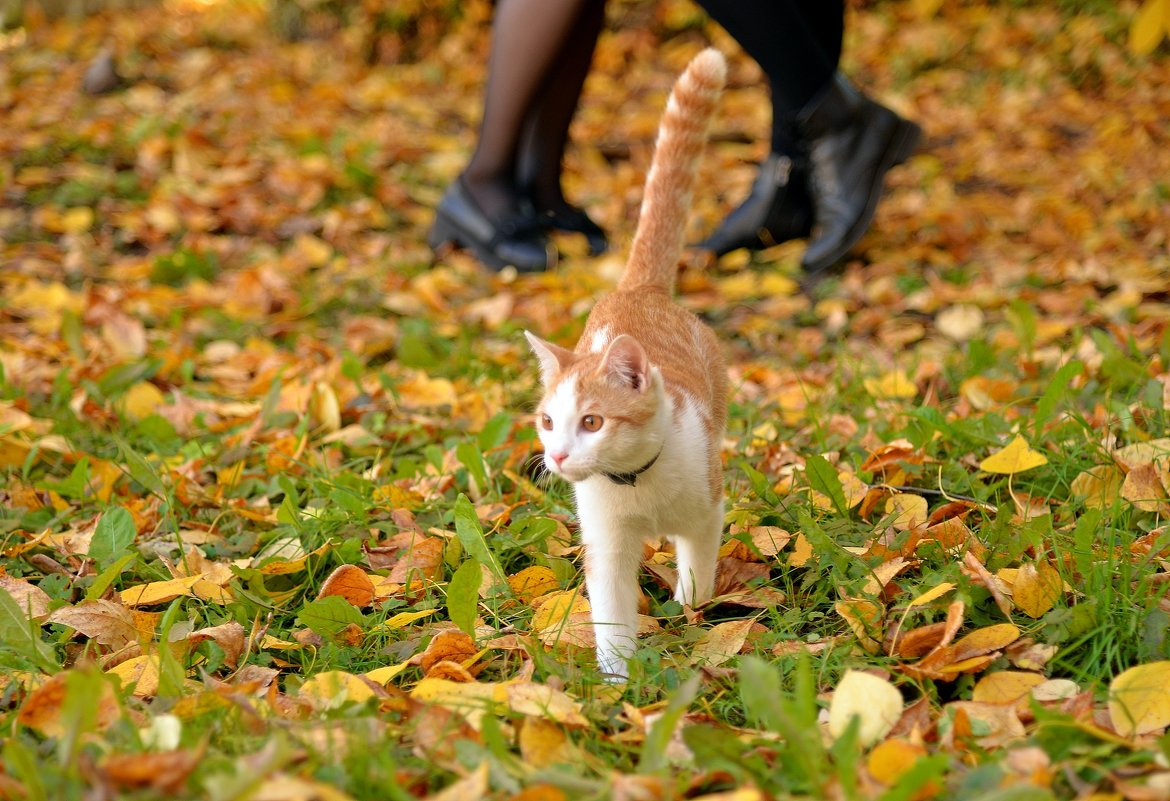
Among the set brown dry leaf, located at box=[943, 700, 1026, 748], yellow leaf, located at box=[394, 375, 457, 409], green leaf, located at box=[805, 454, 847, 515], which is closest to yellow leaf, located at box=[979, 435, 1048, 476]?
green leaf, located at box=[805, 454, 847, 515]

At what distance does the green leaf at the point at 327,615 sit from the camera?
1.81m

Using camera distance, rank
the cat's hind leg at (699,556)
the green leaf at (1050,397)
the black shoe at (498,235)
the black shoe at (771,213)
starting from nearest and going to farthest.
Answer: the cat's hind leg at (699,556)
the green leaf at (1050,397)
the black shoe at (771,213)
the black shoe at (498,235)

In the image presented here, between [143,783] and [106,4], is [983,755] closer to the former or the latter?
[143,783]

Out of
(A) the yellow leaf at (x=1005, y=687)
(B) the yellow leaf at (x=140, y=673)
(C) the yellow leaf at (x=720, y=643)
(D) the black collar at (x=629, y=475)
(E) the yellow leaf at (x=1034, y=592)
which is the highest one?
(D) the black collar at (x=629, y=475)

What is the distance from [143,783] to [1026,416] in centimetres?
186

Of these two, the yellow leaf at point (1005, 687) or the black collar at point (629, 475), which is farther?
the black collar at point (629, 475)

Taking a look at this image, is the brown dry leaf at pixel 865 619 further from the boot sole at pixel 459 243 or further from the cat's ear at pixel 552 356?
the boot sole at pixel 459 243

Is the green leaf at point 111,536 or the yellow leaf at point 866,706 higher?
the yellow leaf at point 866,706

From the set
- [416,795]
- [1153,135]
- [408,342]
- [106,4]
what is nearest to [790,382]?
[408,342]

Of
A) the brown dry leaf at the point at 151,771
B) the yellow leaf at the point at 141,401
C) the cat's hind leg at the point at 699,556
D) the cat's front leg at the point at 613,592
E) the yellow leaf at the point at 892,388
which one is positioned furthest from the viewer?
the yellow leaf at the point at 141,401

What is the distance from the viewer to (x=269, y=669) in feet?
5.74

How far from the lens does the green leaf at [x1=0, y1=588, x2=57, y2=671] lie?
166 centimetres

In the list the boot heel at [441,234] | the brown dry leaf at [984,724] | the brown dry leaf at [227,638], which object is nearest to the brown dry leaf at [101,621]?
the brown dry leaf at [227,638]

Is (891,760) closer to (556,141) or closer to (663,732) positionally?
(663,732)
